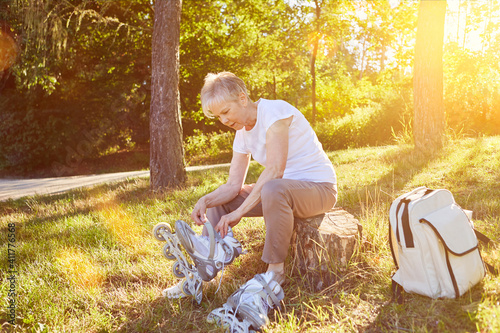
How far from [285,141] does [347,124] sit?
36.8 feet

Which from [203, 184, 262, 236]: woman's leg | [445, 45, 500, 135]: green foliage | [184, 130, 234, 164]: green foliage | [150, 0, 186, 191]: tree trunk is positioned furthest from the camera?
[184, 130, 234, 164]: green foliage

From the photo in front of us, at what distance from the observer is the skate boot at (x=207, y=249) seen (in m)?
2.63

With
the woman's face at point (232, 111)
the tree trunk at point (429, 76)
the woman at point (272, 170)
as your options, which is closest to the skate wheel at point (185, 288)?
the woman at point (272, 170)

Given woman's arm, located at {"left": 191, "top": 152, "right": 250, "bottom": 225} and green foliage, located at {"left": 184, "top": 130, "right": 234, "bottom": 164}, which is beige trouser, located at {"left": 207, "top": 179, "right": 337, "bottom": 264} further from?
green foliage, located at {"left": 184, "top": 130, "right": 234, "bottom": 164}

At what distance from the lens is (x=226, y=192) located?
3102mm

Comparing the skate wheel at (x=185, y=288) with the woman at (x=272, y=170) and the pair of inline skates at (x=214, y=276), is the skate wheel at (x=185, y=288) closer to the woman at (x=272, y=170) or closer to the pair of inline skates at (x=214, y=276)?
the pair of inline skates at (x=214, y=276)

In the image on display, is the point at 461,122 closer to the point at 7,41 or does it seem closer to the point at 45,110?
the point at 7,41

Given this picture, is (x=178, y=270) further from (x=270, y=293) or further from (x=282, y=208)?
(x=282, y=208)

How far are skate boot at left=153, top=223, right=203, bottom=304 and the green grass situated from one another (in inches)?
3.4

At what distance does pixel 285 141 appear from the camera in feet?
8.99

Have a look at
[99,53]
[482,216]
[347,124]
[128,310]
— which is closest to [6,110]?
[99,53]

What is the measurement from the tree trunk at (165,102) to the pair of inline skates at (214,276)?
3.85 m

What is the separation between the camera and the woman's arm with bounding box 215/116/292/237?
8.90 ft

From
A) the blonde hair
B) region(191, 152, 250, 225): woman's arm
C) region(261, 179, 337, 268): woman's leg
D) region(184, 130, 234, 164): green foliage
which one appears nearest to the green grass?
region(261, 179, 337, 268): woman's leg
